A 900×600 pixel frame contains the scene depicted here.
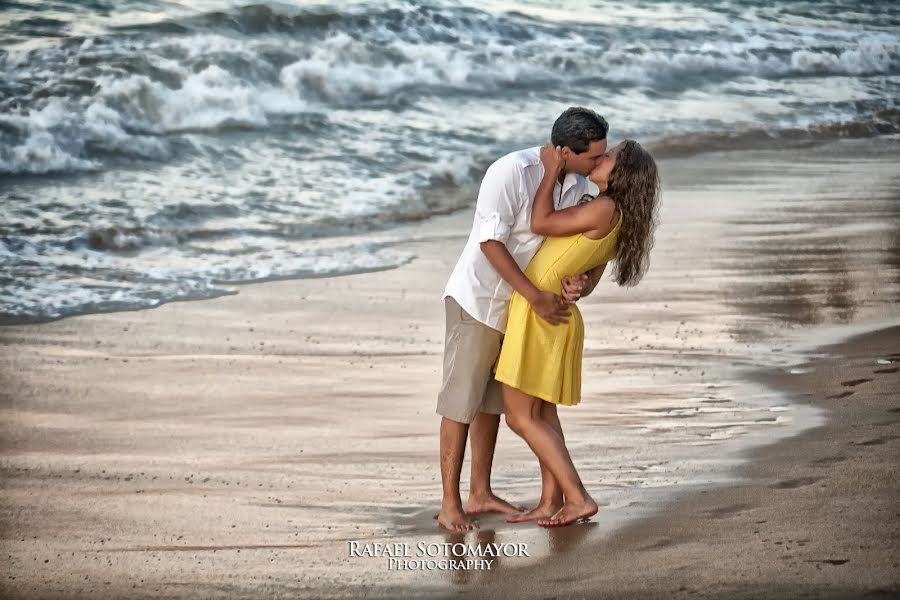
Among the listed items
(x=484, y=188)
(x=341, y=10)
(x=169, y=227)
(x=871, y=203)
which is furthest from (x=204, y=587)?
(x=341, y=10)

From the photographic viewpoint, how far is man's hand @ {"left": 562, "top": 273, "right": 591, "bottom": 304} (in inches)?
169

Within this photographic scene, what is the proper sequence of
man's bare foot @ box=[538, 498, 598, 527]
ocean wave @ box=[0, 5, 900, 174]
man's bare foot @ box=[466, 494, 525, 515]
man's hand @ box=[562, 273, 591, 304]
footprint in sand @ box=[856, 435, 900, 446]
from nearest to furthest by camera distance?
man's bare foot @ box=[538, 498, 598, 527] → man's hand @ box=[562, 273, 591, 304] → man's bare foot @ box=[466, 494, 525, 515] → footprint in sand @ box=[856, 435, 900, 446] → ocean wave @ box=[0, 5, 900, 174]

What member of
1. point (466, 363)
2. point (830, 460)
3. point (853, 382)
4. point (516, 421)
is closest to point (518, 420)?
point (516, 421)

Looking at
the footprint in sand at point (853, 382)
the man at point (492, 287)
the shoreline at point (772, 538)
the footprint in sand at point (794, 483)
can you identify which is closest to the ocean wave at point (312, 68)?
the footprint in sand at point (853, 382)

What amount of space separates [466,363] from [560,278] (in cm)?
40

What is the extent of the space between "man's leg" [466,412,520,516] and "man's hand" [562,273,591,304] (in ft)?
1.72

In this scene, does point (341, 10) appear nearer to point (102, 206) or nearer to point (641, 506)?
point (102, 206)

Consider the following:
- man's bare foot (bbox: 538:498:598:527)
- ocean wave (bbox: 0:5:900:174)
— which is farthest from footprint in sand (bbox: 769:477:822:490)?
ocean wave (bbox: 0:5:900:174)

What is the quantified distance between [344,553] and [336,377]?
93.9 inches

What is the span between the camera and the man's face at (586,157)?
4258mm

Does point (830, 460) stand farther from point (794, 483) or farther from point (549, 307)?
point (549, 307)

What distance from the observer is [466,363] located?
172 inches

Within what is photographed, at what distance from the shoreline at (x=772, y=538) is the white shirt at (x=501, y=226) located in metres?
0.85

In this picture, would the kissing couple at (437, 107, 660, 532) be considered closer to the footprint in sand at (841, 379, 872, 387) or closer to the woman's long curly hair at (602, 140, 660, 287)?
the woman's long curly hair at (602, 140, 660, 287)
